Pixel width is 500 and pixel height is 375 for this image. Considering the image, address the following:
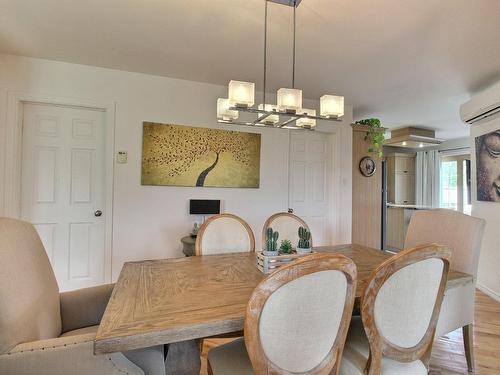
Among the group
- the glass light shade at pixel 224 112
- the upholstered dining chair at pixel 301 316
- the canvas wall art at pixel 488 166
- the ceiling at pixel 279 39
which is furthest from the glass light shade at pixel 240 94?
the canvas wall art at pixel 488 166

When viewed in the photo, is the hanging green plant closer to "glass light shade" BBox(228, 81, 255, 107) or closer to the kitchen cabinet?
the kitchen cabinet

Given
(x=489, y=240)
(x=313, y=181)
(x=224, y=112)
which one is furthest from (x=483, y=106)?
(x=224, y=112)

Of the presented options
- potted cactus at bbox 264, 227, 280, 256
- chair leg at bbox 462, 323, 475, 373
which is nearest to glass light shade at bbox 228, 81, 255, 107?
potted cactus at bbox 264, 227, 280, 256

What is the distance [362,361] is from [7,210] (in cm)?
314

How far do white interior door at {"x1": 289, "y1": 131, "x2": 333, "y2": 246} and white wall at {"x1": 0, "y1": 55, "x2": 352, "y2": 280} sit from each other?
48 cm

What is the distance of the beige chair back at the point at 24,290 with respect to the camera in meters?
0.92

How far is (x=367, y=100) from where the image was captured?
3.64 meters

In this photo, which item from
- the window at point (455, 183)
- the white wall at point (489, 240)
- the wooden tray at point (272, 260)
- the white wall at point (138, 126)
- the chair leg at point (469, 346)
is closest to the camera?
the wooden tray at point (272, 260)

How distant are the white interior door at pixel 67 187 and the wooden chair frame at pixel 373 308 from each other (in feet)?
8.92

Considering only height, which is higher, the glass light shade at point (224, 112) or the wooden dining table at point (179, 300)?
the glass light shade at point (224, 112)

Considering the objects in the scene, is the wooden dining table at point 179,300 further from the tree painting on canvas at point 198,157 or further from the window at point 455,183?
the window at point 455,183

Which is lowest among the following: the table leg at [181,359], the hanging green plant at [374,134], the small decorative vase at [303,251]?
the table leg at [181,359]

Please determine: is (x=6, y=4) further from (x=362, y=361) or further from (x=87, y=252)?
(x=362, y=361)

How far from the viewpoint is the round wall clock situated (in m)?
4.01
